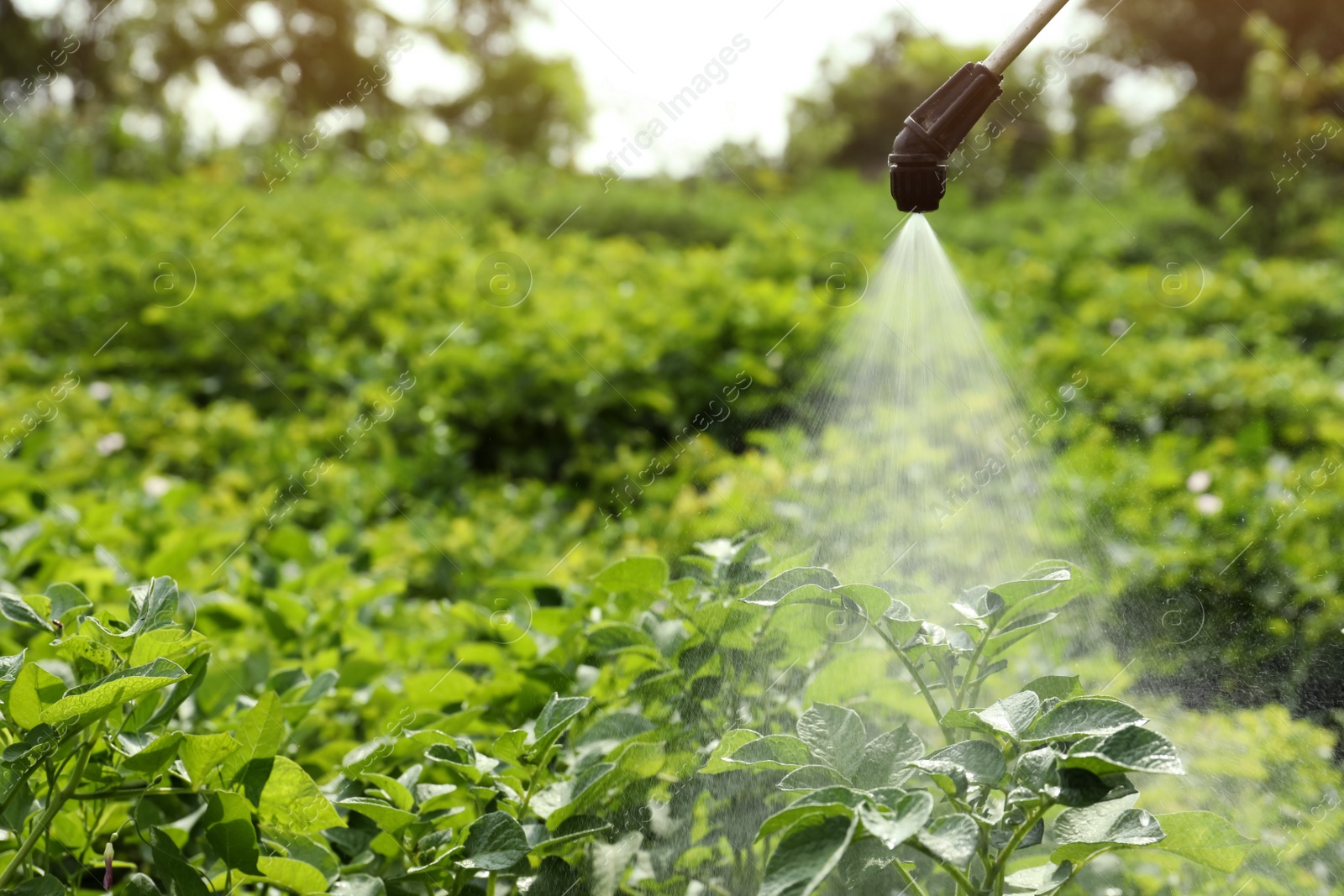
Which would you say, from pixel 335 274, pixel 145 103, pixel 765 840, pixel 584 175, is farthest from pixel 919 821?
pixel 145 103

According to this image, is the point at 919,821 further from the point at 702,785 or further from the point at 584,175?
the point at 584,175

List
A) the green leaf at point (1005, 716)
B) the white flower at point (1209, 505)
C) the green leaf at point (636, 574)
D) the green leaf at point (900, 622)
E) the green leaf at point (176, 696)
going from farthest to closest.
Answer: the white flower at point (1209, 505) < the green leaf at point (636, 574) < the green leaf at point (176, 696) < the green leaf at point (900, 622) < the green leaf at point (1005, 716)

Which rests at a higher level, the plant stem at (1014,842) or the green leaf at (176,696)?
the green leaf at (176,696)

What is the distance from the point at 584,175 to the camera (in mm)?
13359

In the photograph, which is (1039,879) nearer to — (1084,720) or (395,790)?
(1084,720)

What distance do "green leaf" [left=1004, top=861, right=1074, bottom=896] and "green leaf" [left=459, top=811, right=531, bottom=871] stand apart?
40cm

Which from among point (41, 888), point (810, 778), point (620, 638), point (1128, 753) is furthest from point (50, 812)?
point (1128, 753)

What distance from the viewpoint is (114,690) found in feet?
2.60

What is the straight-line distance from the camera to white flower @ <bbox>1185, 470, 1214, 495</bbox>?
8.04ft

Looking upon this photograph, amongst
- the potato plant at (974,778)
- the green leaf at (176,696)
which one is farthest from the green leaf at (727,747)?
the green leaf at (176,696)

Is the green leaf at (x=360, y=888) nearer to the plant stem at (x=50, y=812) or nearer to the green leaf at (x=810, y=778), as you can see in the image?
the plant stem at (x=50, y=812)

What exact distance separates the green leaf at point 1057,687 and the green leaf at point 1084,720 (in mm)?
109

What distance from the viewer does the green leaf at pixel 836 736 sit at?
78 centimetres

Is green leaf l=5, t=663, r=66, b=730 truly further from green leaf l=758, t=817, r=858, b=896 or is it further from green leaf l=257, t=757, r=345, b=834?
green leaf l=758, t=817, r=858, b=896
